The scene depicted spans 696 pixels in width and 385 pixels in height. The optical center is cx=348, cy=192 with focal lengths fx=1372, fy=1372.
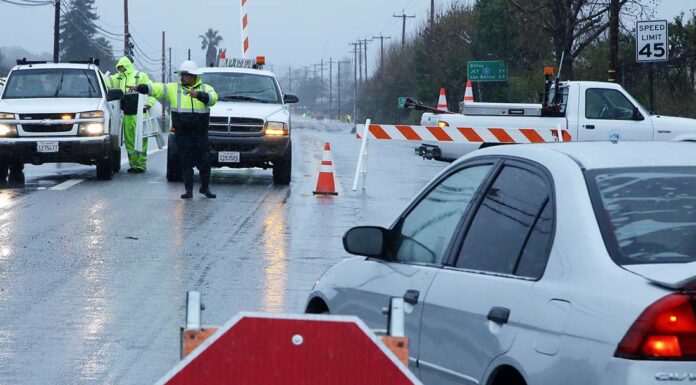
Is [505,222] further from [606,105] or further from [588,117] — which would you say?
[606,105]

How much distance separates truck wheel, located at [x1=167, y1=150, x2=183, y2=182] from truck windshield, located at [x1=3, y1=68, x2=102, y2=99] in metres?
1.90

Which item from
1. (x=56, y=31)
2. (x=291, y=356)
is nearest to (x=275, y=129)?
(x=291, y=356)

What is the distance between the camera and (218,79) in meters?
22.8

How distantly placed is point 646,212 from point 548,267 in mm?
391

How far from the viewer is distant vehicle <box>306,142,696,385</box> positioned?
4164mm

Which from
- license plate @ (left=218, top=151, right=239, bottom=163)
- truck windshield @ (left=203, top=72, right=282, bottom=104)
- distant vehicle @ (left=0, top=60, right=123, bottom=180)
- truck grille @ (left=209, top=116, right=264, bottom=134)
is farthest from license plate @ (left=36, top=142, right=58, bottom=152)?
truck windshield @ (left=203, top=72, right=282, bottom=104)

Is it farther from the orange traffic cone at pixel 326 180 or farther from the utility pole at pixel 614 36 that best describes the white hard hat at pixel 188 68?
the utility pole at pixel 614 36

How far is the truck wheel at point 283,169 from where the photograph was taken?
21.8 metres

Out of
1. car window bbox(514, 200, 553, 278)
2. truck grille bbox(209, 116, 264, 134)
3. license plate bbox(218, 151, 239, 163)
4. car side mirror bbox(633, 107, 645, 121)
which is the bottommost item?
license plate bbox(218, 151, 239, 163)

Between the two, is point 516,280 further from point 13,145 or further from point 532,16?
point 532,16

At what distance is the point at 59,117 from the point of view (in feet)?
70.7

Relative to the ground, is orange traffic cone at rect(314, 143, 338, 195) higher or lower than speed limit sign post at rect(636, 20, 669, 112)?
lower

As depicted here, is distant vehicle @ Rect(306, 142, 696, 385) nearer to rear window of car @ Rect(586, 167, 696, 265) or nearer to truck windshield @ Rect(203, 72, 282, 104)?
rear window of car @ Rect(586, 167, 696, 265)

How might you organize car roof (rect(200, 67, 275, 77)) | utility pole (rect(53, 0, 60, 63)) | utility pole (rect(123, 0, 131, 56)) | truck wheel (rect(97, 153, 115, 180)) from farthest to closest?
utility pole (rect(123, 0, 131, 56)) → utility pole (rect(53, 0, 60, 63)) → car roof (rect(200, 67, 275, 77)) → truck wheel (rect(97, 153, 115, 180))
